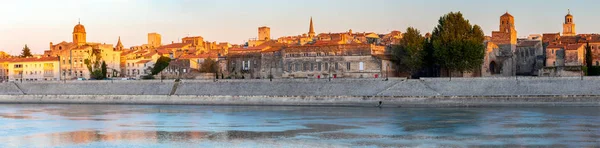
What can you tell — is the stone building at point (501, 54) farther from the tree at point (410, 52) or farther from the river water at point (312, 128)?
the river water at point (312, 128)

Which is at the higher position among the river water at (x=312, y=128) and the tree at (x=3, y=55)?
the tree at (x=3, y=55)

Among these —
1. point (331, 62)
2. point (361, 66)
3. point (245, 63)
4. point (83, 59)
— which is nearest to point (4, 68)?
point (83, 59)

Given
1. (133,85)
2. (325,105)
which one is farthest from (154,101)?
(325,105)

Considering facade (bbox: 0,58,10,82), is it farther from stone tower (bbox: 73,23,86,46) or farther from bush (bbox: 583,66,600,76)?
bush (bbox: 583,66,600,76)

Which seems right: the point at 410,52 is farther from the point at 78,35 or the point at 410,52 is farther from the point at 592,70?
the point at 78,35

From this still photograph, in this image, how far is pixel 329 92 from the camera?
52.8 m

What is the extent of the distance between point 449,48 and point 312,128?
26248mm

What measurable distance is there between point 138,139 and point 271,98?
23694 mm

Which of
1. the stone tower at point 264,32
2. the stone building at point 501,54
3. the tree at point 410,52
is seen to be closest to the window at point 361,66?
the tree at point 410,52

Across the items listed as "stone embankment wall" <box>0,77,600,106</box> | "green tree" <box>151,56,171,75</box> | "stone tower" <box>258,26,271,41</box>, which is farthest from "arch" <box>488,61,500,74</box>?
"stone tower" <box>258,26,271,41</box>

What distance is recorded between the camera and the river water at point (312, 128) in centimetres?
2661

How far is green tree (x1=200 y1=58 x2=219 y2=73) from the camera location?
6900cm

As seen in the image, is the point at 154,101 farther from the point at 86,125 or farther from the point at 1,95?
the point at 86,125

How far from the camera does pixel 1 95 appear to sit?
6216 centimetres
